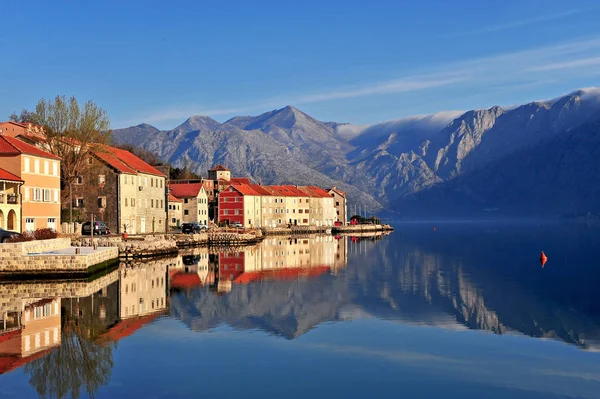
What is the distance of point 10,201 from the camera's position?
60.2 m

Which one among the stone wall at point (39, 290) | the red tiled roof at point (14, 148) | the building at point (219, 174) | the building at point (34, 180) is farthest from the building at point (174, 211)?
the stone wall at point (39, 290)

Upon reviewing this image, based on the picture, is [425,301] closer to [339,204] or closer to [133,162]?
[133,162]

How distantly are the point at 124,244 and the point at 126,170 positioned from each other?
2345cm

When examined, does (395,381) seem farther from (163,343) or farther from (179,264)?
(179,264)

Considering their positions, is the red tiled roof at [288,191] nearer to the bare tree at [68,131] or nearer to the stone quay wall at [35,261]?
the bare tree at [68,131]

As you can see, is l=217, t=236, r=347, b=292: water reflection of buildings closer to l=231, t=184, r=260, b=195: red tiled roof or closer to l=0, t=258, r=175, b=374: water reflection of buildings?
l=0, t=258, r=175, b=374: water reflection of buildings

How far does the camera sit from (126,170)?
89.8 metres

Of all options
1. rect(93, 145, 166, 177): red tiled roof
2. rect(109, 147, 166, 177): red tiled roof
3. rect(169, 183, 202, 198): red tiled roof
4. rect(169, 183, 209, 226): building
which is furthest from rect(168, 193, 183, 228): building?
rect(93, 145, 166, 177): red tiled roof

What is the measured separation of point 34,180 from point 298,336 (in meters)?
42.5

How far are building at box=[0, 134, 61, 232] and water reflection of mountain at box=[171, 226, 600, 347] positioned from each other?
22.7 meters

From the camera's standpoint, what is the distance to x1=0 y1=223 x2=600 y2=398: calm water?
72.6 ft

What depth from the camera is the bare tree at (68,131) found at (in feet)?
259

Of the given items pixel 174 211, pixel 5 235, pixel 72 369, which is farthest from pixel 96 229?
pixel 72 369

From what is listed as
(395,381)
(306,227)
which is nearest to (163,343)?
(395,381)
